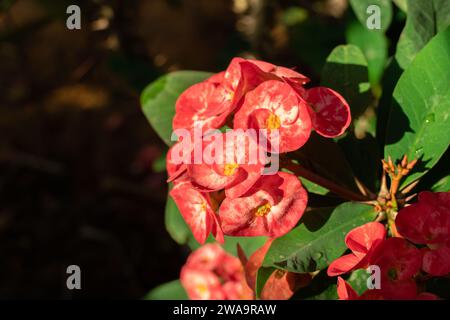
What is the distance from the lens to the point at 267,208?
0.98 m

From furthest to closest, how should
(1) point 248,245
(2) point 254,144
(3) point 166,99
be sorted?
(3) point 166,99 < (1) point 248,245 < (2) point 254,144

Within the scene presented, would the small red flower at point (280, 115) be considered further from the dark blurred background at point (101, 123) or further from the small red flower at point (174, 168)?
the dark blurred background at point (101, 123)

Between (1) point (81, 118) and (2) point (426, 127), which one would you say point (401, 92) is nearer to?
(2) point (426, 127)

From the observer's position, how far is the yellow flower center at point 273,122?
0.95 metres

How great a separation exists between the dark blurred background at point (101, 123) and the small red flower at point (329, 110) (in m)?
0.84

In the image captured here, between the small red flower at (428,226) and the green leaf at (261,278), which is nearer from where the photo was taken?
the small red flower at (428,226)

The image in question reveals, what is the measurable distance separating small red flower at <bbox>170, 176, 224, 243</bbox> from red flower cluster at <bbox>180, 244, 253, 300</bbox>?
0.62 feet

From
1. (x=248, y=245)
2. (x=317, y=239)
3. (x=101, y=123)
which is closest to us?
(x=317, y=239)

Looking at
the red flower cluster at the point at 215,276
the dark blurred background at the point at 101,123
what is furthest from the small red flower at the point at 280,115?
the dark blurred background at the point at 101,123

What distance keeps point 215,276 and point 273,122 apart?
41cm

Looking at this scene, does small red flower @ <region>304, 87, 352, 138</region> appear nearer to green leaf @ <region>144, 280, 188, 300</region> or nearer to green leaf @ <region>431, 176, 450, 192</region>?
green leaf @ <region>431, 176, 450, 192</region>

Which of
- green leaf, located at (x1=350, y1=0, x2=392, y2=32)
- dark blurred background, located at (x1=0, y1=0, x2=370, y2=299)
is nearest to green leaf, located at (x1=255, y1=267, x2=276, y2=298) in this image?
green leaf, located at (x1=350, y1=0, x2=392, y2=32)

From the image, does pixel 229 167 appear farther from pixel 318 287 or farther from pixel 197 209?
pixel 318 287
